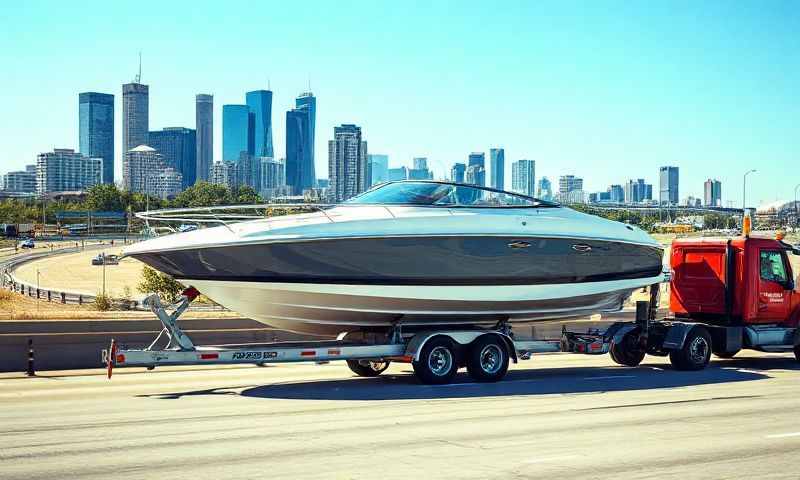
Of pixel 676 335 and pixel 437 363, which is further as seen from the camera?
→ pixel 676 335

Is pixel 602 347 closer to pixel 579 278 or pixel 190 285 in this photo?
pixel 579 278

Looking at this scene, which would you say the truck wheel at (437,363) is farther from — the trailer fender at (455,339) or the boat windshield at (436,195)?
the boat windshield at (436,195)

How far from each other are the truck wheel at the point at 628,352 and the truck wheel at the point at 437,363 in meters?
4.72

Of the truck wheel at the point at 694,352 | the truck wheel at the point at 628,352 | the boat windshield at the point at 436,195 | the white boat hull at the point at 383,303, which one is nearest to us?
the white boat hull at the point at 383,303

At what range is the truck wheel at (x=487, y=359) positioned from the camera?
57.5 feet

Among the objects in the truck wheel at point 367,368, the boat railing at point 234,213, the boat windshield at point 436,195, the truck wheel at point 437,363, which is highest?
the boat windshield at point 436,195

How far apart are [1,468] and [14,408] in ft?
14.8

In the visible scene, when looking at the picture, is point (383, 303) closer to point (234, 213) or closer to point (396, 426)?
point (234, 213)

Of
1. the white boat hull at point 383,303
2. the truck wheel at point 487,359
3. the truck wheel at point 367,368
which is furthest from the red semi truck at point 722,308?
the truck wheel at point 367,368

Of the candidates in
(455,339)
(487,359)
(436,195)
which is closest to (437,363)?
(455,339)

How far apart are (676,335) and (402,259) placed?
250 inches

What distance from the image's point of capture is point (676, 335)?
64.8 feet

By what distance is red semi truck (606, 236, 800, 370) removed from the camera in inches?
786

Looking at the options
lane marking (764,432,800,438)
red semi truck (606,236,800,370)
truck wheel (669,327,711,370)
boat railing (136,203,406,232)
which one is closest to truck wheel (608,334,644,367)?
red semi truck (606,236,800,370)
